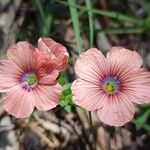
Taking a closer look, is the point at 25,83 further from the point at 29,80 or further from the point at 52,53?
the point at 52,53

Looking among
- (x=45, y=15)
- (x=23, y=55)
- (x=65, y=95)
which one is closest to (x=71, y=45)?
(x=45, y=15)

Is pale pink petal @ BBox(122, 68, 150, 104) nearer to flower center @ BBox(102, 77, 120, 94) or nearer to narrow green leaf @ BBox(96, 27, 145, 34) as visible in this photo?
flower center @ BBox(102, 77, 120, 94)

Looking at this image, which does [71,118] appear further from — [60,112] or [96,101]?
[96,101]

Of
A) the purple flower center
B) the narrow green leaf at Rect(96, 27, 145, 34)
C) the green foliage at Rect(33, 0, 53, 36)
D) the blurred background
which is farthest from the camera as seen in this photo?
the narrow green leaf at Rect(96, 27, 145, 34)

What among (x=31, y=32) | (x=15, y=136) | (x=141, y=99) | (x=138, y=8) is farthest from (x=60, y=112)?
(x=138, y=8)

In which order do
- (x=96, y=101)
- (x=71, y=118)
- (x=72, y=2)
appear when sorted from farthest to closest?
1. (x=71, y=118)
2. (x=72, y=2)
3. (x=96, y=101)

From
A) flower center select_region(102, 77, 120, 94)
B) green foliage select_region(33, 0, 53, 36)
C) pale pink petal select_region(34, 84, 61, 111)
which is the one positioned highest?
green foliage select_region(33, 0, 53, 36)

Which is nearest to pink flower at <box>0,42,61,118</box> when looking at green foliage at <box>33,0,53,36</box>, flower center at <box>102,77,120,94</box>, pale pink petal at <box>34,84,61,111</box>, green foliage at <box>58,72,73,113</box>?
pale pink petal at <box>34,84,61,111</box>
